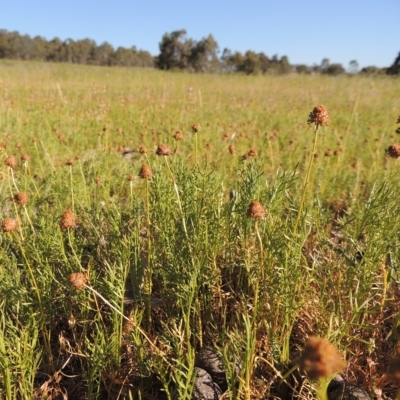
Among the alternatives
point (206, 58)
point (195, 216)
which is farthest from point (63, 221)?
point (206, 58)

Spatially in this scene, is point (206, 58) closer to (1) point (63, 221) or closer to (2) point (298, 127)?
(2) point (298, 127)

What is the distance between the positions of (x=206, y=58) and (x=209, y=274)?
32.4m

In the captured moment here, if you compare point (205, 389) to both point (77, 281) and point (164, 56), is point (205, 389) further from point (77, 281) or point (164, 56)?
point (164, 56)

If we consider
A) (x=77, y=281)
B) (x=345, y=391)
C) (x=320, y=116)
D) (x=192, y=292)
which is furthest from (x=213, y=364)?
(x=320, y=116)

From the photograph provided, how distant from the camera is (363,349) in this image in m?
1.30

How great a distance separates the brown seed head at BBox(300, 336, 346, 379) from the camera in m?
0.51

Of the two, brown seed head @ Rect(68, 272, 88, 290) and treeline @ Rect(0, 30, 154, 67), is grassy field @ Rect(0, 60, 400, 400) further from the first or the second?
treeline @ Rect(0, 30, 154, 67)

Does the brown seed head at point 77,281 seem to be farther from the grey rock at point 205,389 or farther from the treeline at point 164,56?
the treeline at point 164,56

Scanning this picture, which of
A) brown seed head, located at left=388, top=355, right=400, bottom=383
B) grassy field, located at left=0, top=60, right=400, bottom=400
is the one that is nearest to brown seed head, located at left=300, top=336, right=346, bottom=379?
brown seed head, located at left=388, top=355, right=400, bottom=383

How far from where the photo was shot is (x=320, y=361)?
52 centimetres

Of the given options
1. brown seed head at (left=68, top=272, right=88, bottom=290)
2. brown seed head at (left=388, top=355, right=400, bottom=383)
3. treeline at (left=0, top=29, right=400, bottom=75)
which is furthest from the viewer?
treeline at (left=0, top=29, right=400, bottom=75)

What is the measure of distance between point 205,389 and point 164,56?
36274 mm

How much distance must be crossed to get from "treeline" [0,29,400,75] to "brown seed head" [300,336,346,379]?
86.9 feet

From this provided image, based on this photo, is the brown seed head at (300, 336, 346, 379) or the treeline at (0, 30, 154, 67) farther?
the treeline at (0, 30, 154, 67)
